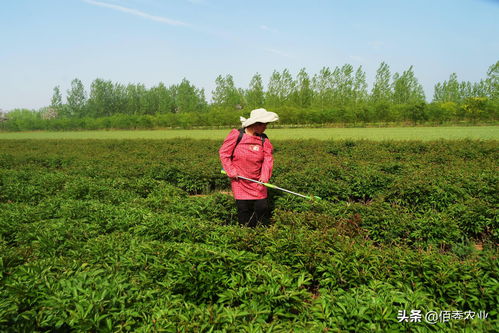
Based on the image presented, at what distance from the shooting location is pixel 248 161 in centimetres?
488

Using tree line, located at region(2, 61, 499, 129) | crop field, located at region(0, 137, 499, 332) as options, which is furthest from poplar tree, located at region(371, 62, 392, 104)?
crop field, located at region(0, 137, 499, 332)

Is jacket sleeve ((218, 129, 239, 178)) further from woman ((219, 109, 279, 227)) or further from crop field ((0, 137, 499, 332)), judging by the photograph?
crop field ((0, 137, 499, 332))

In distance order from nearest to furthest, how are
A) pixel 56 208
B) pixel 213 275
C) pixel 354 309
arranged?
pixel 354 309 < pixel 213 275 < pixel 56 208

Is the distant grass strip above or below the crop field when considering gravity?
above

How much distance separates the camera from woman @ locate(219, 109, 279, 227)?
4.83 m

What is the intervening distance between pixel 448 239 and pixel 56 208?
5550mm

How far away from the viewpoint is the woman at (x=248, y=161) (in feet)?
15.8

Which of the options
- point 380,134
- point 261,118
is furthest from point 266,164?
point 380,134

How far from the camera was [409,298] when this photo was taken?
96.9 inches

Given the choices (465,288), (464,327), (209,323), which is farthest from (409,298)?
(209,323)

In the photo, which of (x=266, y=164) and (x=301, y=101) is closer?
(x=266, y=164)

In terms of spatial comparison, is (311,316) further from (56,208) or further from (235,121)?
(235,121)

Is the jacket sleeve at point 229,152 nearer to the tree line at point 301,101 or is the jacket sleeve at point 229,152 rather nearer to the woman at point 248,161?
the woman at point 248,161

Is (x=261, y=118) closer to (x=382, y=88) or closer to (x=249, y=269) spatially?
(x=249, y=269)
